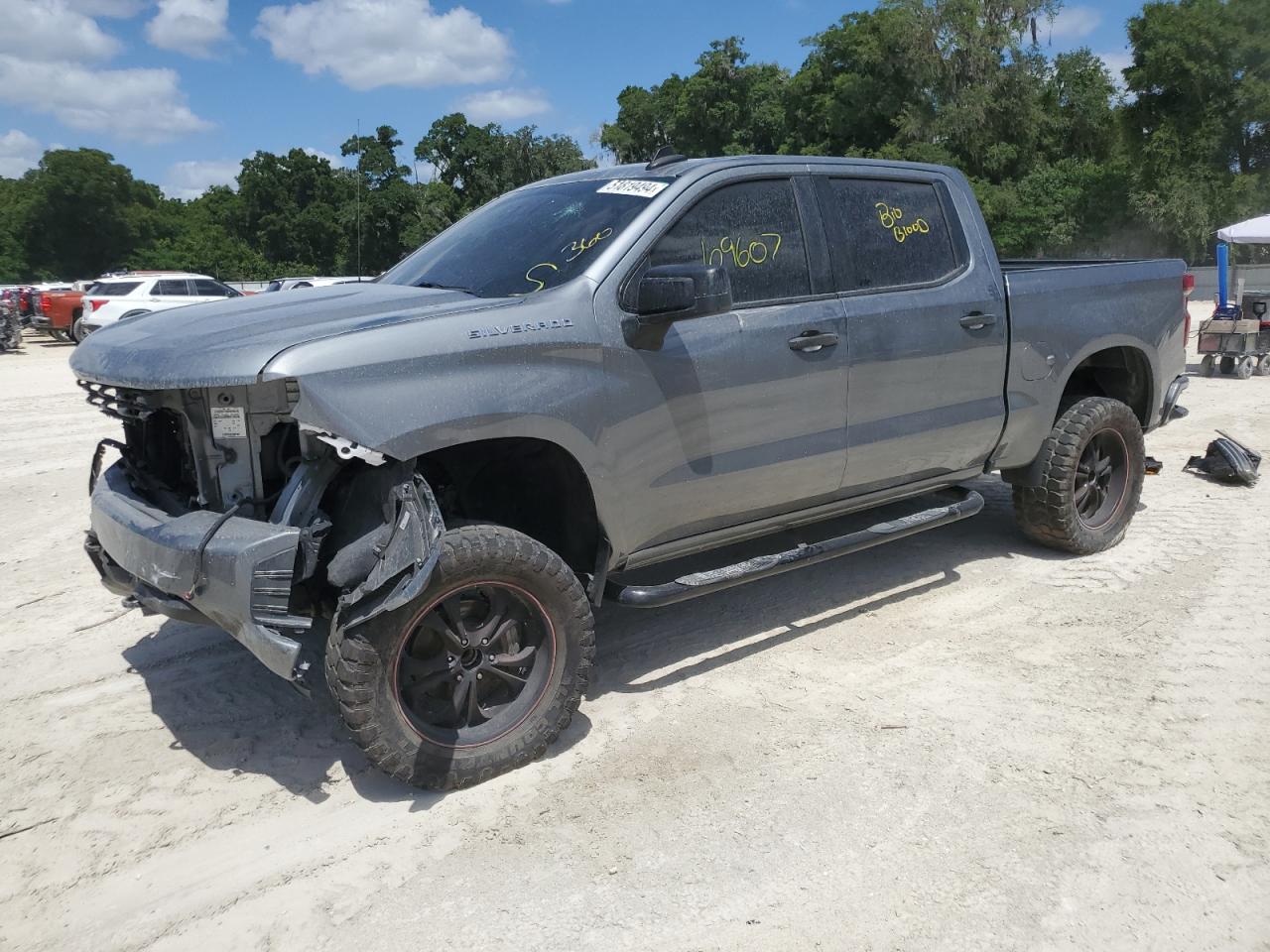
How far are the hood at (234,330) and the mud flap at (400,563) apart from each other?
61cm

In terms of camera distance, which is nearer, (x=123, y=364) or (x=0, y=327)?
(x=123, y=364)

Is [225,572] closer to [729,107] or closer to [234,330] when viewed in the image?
[234,330]

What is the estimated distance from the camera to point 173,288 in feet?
75.4

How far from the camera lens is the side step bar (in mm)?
3939

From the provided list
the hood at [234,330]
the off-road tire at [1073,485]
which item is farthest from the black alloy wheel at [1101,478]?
the hood at [234,330]

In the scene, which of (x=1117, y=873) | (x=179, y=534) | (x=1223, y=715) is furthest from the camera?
(x=1223, y=715)

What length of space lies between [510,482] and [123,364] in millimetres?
1439

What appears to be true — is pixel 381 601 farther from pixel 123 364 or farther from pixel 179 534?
pixel 123 364

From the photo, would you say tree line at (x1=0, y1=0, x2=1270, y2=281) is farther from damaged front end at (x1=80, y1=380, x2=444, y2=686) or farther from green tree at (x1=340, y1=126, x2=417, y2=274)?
damaged front end at (x1=80, y1=380, x2=444, y2=686)

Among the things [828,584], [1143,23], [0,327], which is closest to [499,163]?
[1143,23]

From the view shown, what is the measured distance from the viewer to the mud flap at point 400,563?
3146 millimetres

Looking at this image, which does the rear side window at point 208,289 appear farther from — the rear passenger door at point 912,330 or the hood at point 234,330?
the rear passenger door at point 912,330

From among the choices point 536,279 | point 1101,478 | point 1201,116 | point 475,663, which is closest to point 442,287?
point 536,279

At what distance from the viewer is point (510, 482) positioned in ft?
13.3
